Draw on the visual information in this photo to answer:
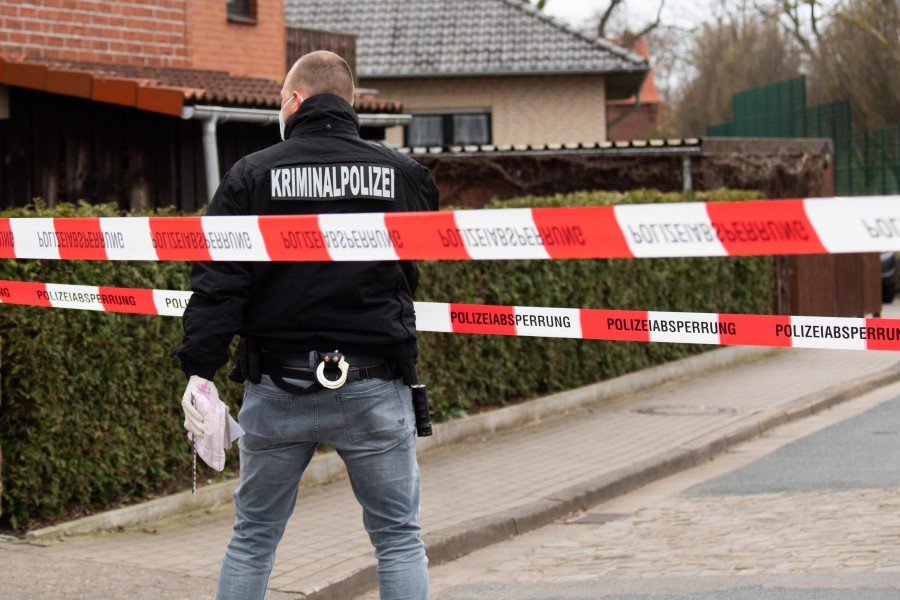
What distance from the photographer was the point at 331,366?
4.04 m

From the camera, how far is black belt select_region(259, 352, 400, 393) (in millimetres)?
4051

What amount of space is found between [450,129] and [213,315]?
2566cm

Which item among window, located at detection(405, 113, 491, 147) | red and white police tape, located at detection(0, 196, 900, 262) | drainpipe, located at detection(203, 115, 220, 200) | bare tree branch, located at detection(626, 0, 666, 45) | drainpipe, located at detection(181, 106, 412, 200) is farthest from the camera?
bare tree branch, located at detection(626, 0, 666, 45)

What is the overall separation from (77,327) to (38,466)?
0.77 metres

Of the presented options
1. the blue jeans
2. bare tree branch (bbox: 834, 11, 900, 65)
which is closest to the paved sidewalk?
the blue jeans

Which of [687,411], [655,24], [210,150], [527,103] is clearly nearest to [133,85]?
[210,150]

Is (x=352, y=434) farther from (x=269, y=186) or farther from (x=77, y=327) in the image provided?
(x=77, y=327)

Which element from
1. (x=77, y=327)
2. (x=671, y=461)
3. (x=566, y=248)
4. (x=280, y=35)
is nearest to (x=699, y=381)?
(x=671, y=461)

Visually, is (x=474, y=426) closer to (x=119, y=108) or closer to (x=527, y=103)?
(x=119, y=108)

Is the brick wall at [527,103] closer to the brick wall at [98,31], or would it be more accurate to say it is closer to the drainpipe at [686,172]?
the drainpipe at [686,172]

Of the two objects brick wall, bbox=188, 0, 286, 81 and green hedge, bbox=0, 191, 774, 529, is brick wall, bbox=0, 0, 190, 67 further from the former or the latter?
green hedge, bbox=0, 191, 774, 529

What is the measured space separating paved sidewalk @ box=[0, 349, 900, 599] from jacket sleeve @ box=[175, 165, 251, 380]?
209 cm

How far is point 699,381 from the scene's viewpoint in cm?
1450

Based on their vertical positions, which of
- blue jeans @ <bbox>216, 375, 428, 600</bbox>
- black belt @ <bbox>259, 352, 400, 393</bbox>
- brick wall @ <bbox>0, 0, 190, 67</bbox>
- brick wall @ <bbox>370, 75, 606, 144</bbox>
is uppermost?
brick wall @ <bbox>370, 75, 606, 144</bbox>
